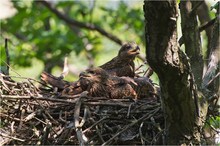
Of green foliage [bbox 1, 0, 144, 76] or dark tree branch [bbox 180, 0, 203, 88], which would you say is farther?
green foliage [bbox 1, 0, 144, 76]

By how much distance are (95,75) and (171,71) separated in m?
2.14

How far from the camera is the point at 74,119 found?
464cm

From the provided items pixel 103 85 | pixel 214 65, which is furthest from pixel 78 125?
pixel 214 65

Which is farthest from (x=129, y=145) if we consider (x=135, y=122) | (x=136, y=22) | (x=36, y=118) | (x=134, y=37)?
(x=134, y=37)

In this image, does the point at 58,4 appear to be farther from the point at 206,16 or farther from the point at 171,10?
the point at 171,10

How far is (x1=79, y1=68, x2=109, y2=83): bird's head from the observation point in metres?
5.83

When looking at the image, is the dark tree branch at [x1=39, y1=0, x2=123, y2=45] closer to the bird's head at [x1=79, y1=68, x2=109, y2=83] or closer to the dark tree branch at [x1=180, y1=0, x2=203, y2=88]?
the bird's head at [x1=79, y1=68, x2=109, y2=83]

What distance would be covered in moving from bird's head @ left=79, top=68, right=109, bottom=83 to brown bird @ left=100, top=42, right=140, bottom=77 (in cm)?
54

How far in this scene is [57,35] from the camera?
34.5ft

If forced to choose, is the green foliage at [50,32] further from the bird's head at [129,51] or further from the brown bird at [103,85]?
the brown bird at [103,85]

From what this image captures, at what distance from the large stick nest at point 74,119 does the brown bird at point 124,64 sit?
1.09 meters

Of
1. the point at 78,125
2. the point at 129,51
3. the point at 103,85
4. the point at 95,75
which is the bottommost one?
the point at 78,125

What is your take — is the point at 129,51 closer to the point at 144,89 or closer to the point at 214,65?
the point at 144,89

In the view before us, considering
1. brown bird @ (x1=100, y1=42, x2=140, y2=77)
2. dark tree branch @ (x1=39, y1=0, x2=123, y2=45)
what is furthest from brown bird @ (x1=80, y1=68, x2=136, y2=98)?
dark tree branch @ (x1=39, y1=0, x2=123, y2=45)
